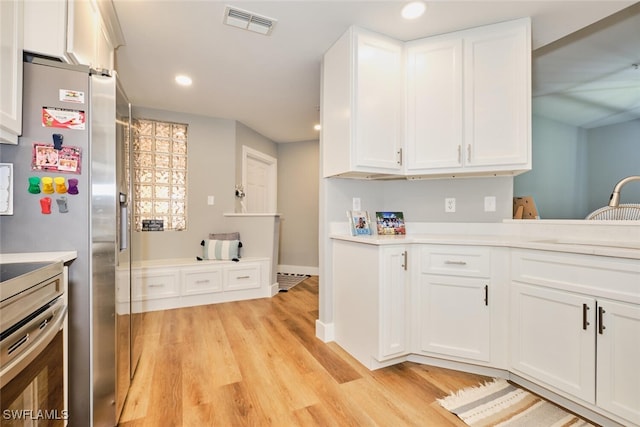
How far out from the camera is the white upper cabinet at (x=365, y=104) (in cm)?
207

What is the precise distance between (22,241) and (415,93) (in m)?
2.43

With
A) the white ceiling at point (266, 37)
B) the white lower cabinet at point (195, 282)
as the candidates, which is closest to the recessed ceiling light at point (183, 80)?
the white ceiling at point (266, 37)

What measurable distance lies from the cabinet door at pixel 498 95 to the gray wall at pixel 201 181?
9.76ft

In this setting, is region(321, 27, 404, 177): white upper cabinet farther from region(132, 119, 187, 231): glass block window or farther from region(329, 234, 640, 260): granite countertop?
region(132, 119, 187, 231): glass block window

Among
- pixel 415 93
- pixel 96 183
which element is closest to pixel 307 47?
pixel 415 93

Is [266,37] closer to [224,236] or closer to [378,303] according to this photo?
[378,303]

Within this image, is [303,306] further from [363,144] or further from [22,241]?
[22,241]

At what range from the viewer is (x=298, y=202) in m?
5.09

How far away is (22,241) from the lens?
1.14 metres

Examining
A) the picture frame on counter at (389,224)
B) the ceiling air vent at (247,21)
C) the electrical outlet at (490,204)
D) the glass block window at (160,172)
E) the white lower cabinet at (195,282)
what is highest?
the ceiling air vent at (247,21)

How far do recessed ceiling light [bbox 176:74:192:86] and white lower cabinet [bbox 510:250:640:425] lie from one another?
3137mm

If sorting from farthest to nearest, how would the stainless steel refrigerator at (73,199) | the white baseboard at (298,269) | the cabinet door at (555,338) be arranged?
1. the white baseboard at (298,269)
2. the cabinet door at (555,338)
3. the stainless steel refrigerator at (73,199)

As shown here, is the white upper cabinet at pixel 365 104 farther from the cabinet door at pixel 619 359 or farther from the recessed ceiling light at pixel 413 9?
the cabinet door at pixel 619 359

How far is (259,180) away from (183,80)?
2172 mm
